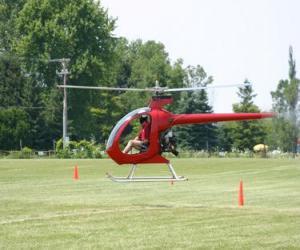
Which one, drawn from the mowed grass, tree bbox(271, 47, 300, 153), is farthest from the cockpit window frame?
tree bbox(271, 47, 300, 153)

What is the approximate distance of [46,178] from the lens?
3712 cm

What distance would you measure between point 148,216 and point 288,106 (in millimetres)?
14236

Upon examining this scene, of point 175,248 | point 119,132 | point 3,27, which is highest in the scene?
point 3,27

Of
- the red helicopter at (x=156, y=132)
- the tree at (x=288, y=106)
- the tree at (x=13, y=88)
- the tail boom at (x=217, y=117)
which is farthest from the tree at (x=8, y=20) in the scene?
the tail boom at (x=217, y=117)

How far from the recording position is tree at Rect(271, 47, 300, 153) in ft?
85.3

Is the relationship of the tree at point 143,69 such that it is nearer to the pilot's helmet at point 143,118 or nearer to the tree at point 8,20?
the tree at point 8,20

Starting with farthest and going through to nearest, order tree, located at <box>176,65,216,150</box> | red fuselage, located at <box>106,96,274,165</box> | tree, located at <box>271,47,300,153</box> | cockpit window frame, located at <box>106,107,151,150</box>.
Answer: tree, located at <box>176,65,216,150</box> < tree, located at <box>271,47,300,153</box> < red fuselage, located at <box>106,96,274,165</box> < cockpit window frame, located at <box>106,107,151,150</box>

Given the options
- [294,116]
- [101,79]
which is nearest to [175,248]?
[294,116]

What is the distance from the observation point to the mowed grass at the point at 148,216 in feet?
51.7

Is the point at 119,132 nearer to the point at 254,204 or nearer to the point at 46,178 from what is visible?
the point at 254,204

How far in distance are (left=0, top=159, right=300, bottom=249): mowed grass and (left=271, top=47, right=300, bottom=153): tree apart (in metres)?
2.39

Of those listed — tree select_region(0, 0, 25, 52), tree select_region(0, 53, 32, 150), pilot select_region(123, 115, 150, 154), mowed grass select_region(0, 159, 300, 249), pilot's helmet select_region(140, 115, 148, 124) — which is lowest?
mowed grass select_region(0, 159, 300, 249)

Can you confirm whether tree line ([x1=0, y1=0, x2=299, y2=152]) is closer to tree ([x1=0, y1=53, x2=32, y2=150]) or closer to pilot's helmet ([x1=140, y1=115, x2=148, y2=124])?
tree ([x1=0, y1=53, x2=32, y2=150])

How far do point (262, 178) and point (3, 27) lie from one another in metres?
68.7
